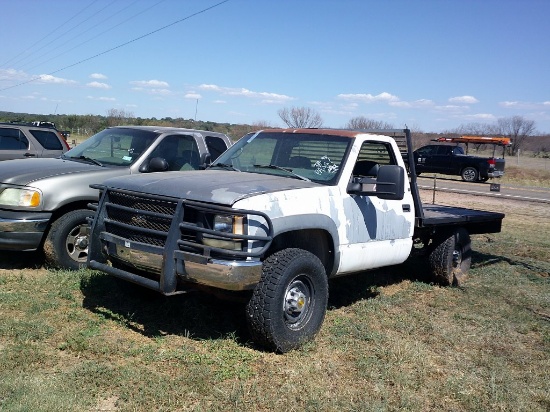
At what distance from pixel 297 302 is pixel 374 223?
54.3 inches

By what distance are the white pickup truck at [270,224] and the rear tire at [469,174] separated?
22295 mm

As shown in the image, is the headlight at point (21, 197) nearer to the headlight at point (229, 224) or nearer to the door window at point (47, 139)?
the headlight at point (229, 224)

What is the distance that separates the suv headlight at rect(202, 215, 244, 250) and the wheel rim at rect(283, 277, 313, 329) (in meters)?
0.65

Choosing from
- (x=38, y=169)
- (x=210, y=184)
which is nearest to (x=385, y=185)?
(x=210, y=184)

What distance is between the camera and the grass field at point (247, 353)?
3740 millimetres

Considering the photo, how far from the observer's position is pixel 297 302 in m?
4.72

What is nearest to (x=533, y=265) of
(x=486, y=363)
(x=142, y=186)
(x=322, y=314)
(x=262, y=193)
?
(x=486, y=363)

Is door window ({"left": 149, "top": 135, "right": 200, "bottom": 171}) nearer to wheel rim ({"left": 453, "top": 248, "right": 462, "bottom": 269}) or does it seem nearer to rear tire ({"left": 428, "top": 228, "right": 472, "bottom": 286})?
rear tire ({"left": 428, "top": 228, "right": 472, "bottom": 286})

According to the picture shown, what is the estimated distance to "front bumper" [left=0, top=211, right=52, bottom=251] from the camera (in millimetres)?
6113

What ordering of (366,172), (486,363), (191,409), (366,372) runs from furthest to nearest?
(366,172) < (486,363) < (366,372) < (191,409)

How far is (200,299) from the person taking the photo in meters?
5.68

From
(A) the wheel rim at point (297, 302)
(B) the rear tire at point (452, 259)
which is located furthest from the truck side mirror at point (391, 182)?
(B) the rear tire at point (452, 259)

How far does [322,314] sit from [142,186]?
1911 mm

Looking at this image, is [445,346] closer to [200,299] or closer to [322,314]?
[322,314]
